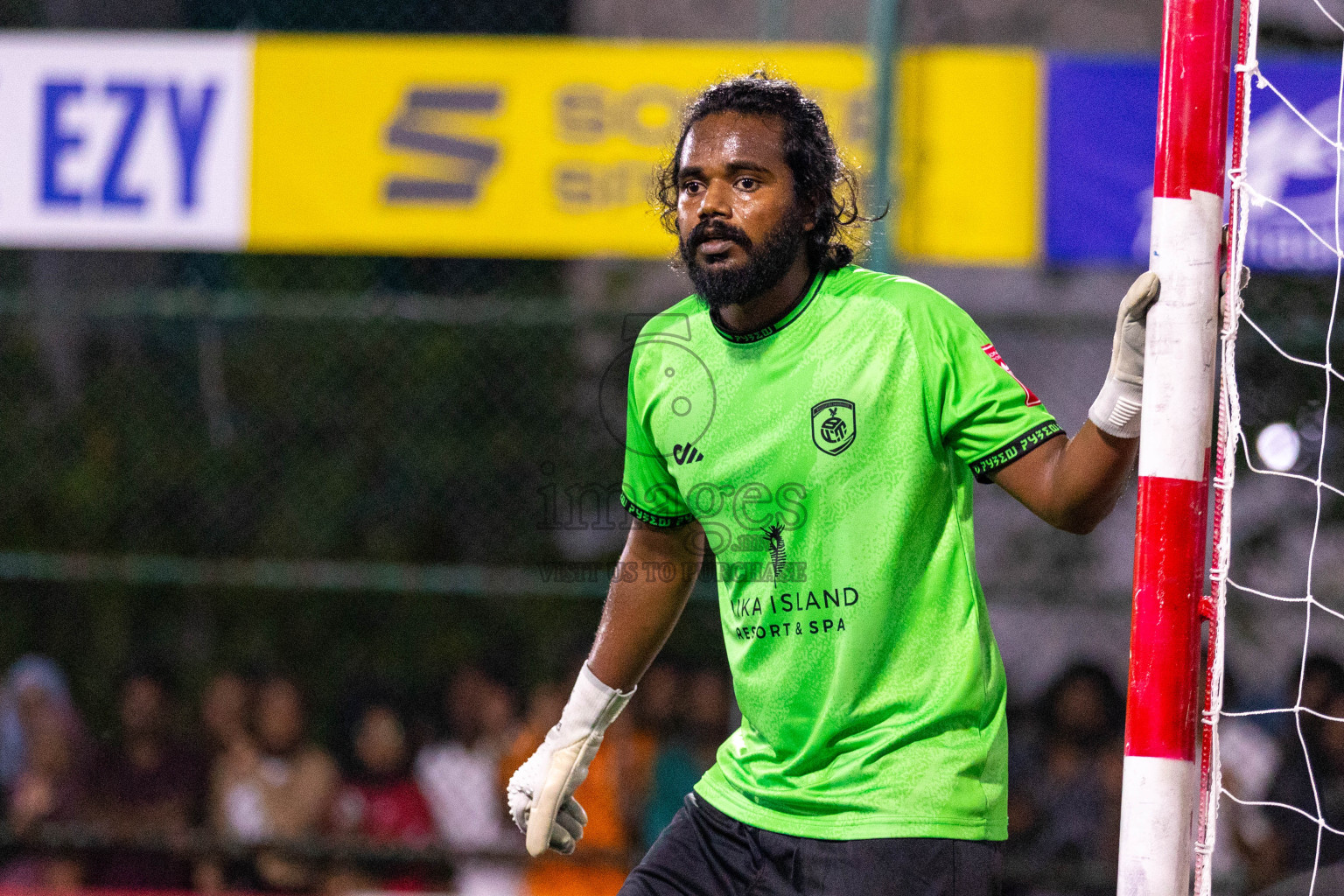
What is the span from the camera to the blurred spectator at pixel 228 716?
6.17 m

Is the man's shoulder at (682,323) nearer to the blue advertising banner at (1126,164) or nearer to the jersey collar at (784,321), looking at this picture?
the jersey collar at (784,321)

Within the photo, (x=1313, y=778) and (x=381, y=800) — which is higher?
(x=1313, y=778)

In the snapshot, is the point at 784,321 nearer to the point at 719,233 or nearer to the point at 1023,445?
the point at 719,233

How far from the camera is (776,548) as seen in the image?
2.56 m

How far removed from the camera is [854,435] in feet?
8.24

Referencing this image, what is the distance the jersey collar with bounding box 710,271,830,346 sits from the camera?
2.68m

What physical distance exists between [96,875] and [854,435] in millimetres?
4706

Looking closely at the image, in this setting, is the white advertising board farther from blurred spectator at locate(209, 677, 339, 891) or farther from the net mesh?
the net mesh

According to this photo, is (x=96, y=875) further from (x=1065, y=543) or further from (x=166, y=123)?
(x=1065, y=543)

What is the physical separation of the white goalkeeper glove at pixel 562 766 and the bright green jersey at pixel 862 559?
14.6 inches

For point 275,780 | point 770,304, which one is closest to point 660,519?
point 770,304

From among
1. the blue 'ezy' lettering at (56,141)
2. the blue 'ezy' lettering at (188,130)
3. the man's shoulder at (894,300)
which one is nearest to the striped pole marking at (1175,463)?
the man's shoulder at (894,300)

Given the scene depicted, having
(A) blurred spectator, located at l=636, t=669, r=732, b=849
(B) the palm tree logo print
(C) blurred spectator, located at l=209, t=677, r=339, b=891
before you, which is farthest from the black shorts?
(C) blurred spectator, located at l=209, t=677, r=339, b=891

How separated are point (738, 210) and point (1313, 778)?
3517 millimetres
